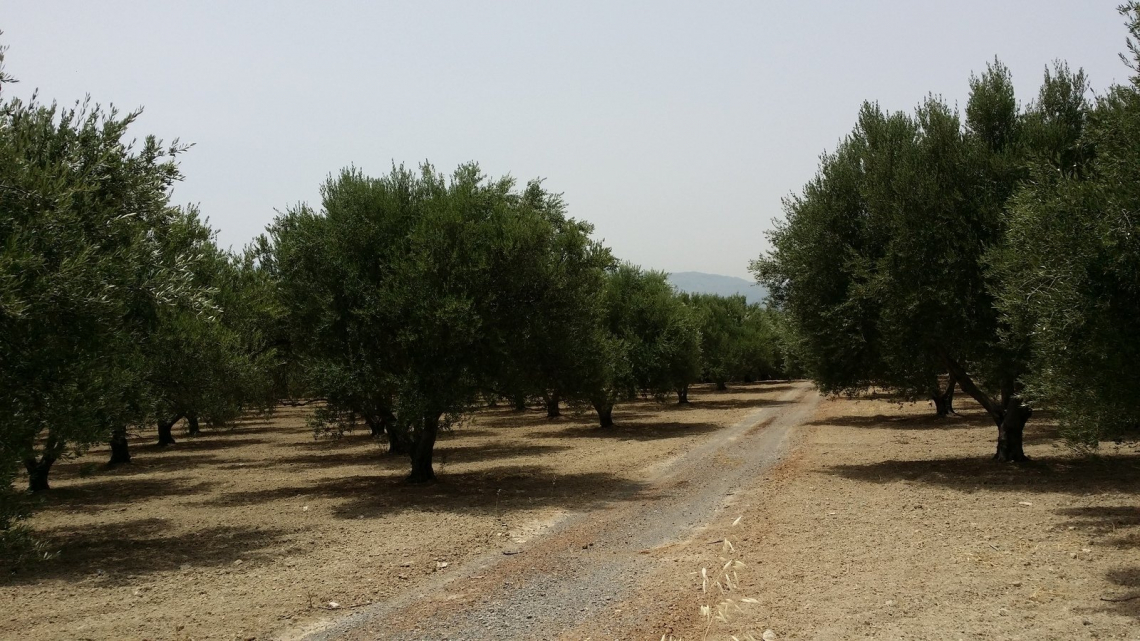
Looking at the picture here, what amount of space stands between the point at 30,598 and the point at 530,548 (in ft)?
22.1

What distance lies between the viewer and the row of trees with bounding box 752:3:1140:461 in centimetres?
1059

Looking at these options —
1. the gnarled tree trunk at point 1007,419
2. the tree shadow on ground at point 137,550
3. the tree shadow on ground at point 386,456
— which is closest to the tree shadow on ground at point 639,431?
the tree shadow on ground at point 386,456

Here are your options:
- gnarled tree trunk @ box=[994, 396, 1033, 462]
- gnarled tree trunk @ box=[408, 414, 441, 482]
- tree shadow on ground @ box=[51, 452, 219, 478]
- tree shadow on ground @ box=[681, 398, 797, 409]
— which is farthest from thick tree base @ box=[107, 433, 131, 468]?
tree shadow on ground @ box=[681, 398, 797, 409]

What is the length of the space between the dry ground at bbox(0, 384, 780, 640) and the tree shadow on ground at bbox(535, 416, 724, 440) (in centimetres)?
83

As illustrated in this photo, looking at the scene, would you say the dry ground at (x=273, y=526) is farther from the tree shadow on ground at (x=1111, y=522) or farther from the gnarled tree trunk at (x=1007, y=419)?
the gnarled tree trunk at (x=1007, y=419)

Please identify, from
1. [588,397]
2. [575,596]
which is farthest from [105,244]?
[588,397]

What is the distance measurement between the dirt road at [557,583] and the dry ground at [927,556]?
45 centimetres

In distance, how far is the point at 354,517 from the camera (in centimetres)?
1625

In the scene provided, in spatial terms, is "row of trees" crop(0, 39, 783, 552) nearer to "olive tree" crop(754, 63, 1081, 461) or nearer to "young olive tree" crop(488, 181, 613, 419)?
"young olive tree" crop(488, 181, 613, 419)

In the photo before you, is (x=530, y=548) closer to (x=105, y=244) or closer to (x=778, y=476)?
(x=105, y=244)

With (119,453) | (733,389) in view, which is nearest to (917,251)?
(119,453)

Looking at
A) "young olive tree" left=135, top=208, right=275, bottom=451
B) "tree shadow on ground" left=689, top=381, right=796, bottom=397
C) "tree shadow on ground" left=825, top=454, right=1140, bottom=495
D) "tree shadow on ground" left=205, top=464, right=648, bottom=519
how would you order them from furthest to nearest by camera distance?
1. "tree shadow on ground" left=689, top=381, right=796, bottom=397
2. "young olive tree" left=135, top=208, right=275, bottom=451
3. "tree shadow on ground" left=205, top=464, right=648, bottom=519
4. "tree shadow on ground" left=825, top=454, right=1140, bottom=495

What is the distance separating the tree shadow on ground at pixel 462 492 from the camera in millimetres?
17125

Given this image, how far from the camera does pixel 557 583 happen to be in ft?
33.6
